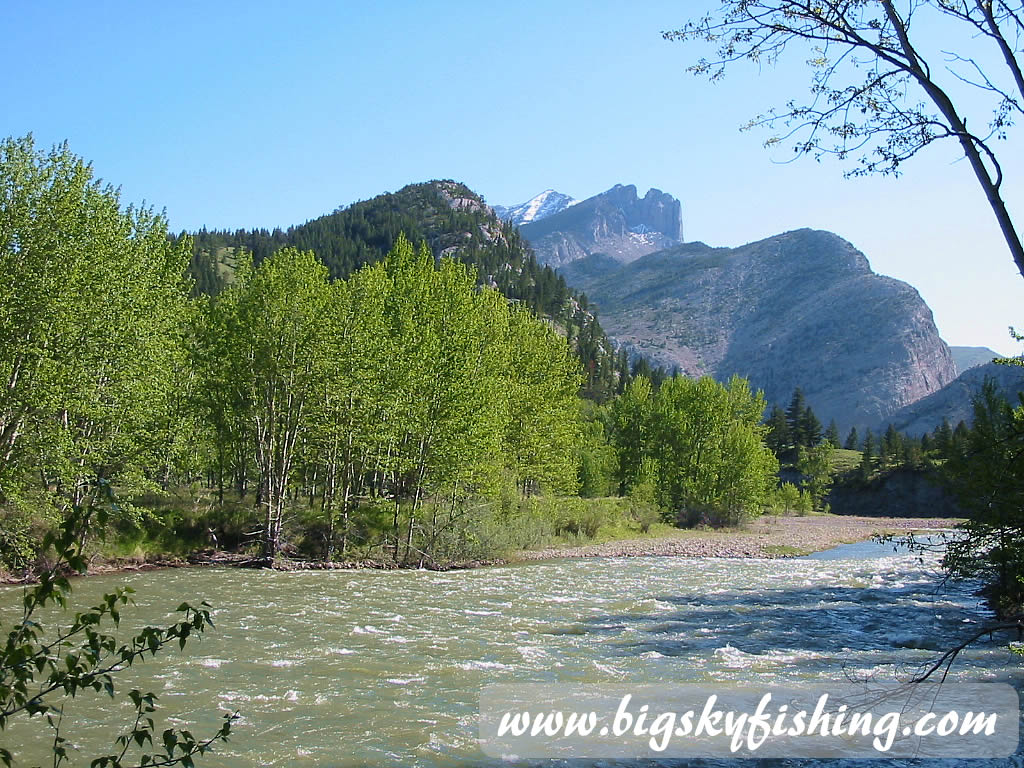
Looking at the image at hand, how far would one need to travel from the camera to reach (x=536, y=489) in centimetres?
4572

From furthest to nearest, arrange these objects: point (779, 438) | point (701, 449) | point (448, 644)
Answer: point (779, 438)
point (701, 449)
point (448, 644)

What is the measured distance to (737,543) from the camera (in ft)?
145

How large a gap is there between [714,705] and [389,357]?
66.1 feet

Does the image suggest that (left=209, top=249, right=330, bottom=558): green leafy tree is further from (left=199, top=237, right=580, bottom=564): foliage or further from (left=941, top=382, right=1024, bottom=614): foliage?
(left=941, top=382, right=1024, bottom=614): foliage

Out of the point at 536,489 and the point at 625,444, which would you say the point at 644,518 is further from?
the point at 625,444

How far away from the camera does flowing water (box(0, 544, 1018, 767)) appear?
33.0 feet


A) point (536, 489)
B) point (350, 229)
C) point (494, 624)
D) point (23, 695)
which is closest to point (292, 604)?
point (494, 624)

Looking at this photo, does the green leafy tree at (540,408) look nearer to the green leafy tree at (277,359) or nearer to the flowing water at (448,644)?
the flowing water at (448,644)

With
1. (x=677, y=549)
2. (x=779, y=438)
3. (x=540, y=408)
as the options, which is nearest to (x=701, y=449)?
(x=677, y=549)

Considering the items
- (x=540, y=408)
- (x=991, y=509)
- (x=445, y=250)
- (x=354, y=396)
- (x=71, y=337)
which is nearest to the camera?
(x=991, y=509)

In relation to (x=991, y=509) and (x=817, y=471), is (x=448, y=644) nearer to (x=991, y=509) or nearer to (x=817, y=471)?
(x=991, y=509)

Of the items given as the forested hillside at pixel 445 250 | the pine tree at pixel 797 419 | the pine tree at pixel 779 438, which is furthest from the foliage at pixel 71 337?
the pine tree at pixel 797 419

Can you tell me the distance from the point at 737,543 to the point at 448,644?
32.5 m

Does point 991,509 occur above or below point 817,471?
above
